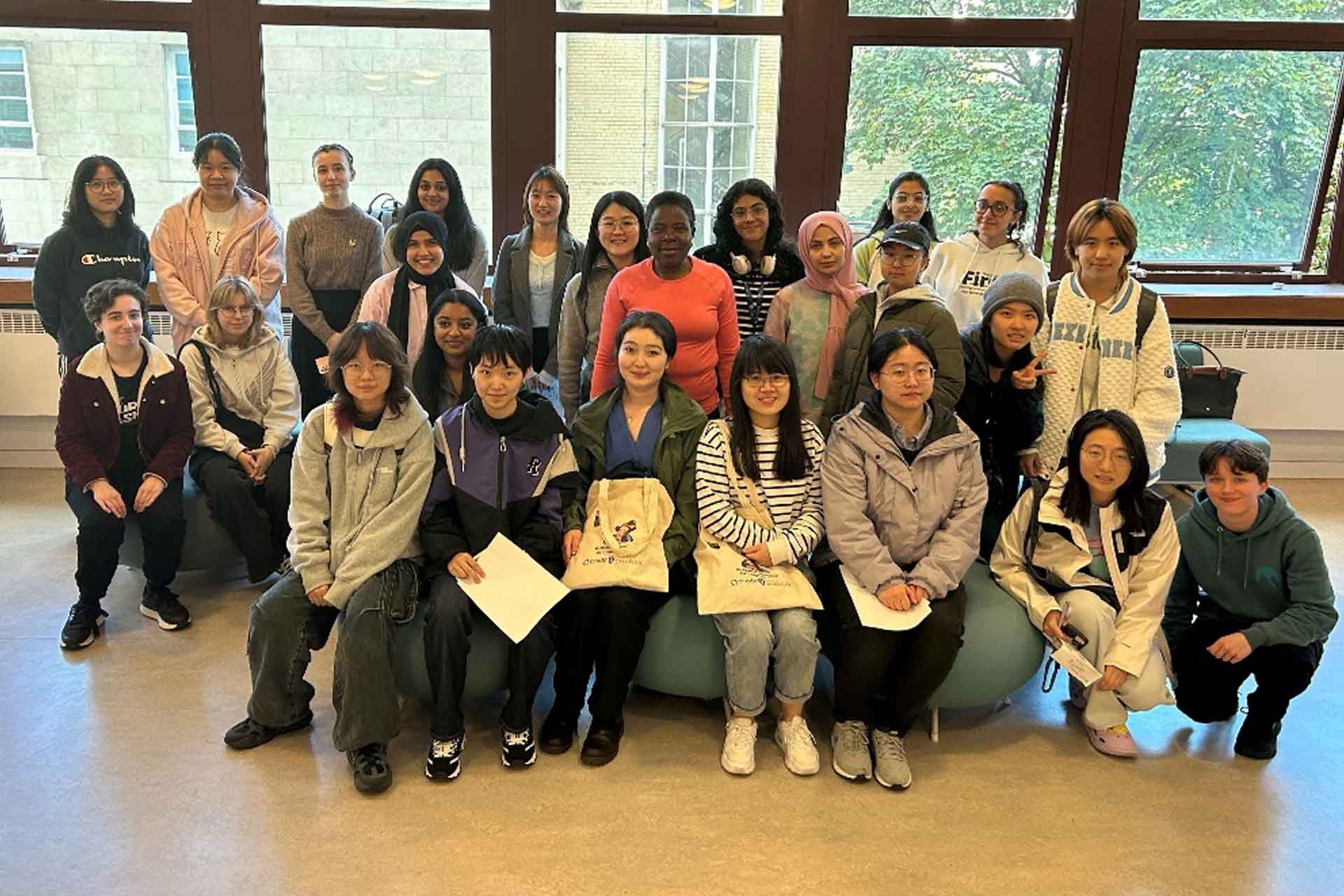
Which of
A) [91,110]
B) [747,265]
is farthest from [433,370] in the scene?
[91,110]

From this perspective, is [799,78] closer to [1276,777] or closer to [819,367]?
[819,367]

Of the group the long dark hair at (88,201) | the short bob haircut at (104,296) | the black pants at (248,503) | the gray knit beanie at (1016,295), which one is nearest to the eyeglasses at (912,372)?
the gray knit beanie at (1016,295)

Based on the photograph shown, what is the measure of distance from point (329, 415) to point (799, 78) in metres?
3.34

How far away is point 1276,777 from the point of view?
109 inches

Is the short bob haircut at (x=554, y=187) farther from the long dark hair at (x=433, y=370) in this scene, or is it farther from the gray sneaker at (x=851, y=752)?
the gray sneaker at (x=851, y=752)

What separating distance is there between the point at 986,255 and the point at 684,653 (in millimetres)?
2057

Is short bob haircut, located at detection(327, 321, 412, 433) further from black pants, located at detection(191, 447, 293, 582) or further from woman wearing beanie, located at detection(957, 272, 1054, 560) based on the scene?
woman wearing beanie, located at detection(957, 272, 1054, 560)

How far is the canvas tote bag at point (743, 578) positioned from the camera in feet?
9.11

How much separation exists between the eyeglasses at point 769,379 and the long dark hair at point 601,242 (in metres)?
0.92

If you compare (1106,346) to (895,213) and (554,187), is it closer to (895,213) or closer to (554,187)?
(895,213)

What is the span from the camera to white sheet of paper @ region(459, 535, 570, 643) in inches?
106

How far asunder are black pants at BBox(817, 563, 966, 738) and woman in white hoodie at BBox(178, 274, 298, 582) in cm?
208

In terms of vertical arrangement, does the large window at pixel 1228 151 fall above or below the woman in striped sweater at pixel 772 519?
above

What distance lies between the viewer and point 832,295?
11.0 feet
